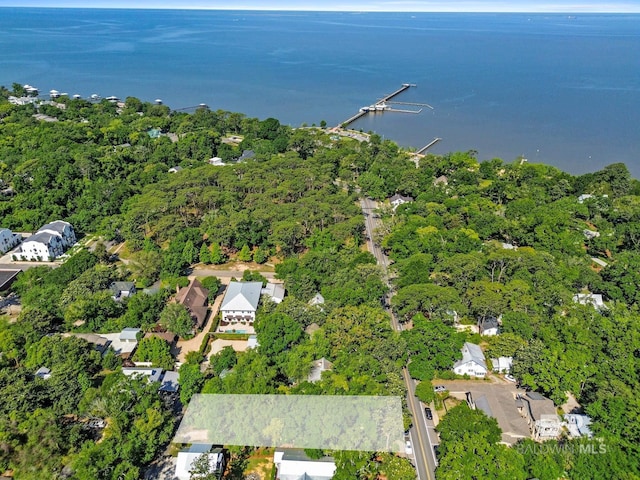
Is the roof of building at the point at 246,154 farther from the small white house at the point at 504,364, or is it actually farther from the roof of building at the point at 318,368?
the small white house at the point at 504,364

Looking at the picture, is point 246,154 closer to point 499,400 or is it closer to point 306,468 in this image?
point 499,400

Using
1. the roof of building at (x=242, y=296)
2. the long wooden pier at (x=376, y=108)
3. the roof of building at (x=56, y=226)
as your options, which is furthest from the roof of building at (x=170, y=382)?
the long wooden pier at (x=376, y=108)

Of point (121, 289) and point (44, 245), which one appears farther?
point (44, 245)

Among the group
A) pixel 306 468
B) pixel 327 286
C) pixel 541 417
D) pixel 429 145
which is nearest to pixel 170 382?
pixel 306 468

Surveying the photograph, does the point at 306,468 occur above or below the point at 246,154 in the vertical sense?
below

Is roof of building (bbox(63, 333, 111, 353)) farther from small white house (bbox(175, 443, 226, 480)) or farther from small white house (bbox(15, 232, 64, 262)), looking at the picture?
small white house (bbox(15, 232, 64, 262))

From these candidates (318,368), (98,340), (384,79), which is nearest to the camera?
(318,368)

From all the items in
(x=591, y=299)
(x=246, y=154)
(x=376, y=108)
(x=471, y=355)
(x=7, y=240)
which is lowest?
(x=7, y=240)

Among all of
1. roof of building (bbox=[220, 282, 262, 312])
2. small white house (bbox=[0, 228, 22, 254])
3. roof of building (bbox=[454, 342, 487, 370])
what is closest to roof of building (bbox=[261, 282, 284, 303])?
roof of building (bbox=[220, 282, 262, 312])
